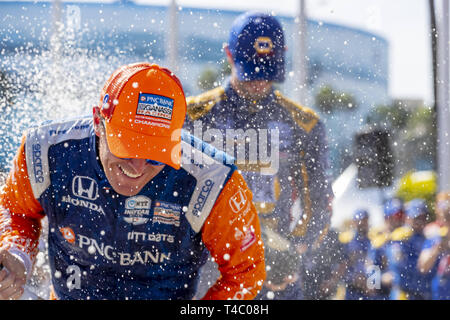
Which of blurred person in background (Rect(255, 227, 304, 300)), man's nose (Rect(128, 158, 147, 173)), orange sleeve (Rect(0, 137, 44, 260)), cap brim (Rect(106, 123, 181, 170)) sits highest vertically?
cap brim (Rect(106, 123, 181, 170))

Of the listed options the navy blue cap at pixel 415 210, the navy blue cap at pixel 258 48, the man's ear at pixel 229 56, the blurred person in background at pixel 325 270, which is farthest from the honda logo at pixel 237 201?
the navy blue cap at pixel 415 210

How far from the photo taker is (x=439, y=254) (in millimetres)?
4793

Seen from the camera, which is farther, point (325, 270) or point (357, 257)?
point (357, 257)

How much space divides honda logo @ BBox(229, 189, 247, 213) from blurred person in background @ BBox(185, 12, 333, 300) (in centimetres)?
117

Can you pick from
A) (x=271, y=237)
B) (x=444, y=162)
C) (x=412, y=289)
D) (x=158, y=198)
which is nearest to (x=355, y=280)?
(x=412, y=289)

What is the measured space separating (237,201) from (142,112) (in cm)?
53

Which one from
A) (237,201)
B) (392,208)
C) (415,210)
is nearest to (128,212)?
(237,201)

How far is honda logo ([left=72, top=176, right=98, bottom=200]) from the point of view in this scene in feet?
7.60

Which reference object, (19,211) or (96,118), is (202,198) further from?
(19,211)

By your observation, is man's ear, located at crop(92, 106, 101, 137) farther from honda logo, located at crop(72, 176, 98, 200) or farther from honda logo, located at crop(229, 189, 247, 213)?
honda logo, located at crop(229, 189, 247, 213)

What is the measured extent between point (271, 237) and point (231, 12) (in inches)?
129

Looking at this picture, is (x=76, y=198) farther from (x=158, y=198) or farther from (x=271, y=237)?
(x=271, y=237)

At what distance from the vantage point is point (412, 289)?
486cm

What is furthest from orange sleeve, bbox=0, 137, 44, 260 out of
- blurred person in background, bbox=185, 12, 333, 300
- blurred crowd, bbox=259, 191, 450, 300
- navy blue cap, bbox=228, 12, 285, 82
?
blurred crowd, bbox=259, 191, 450, 300
